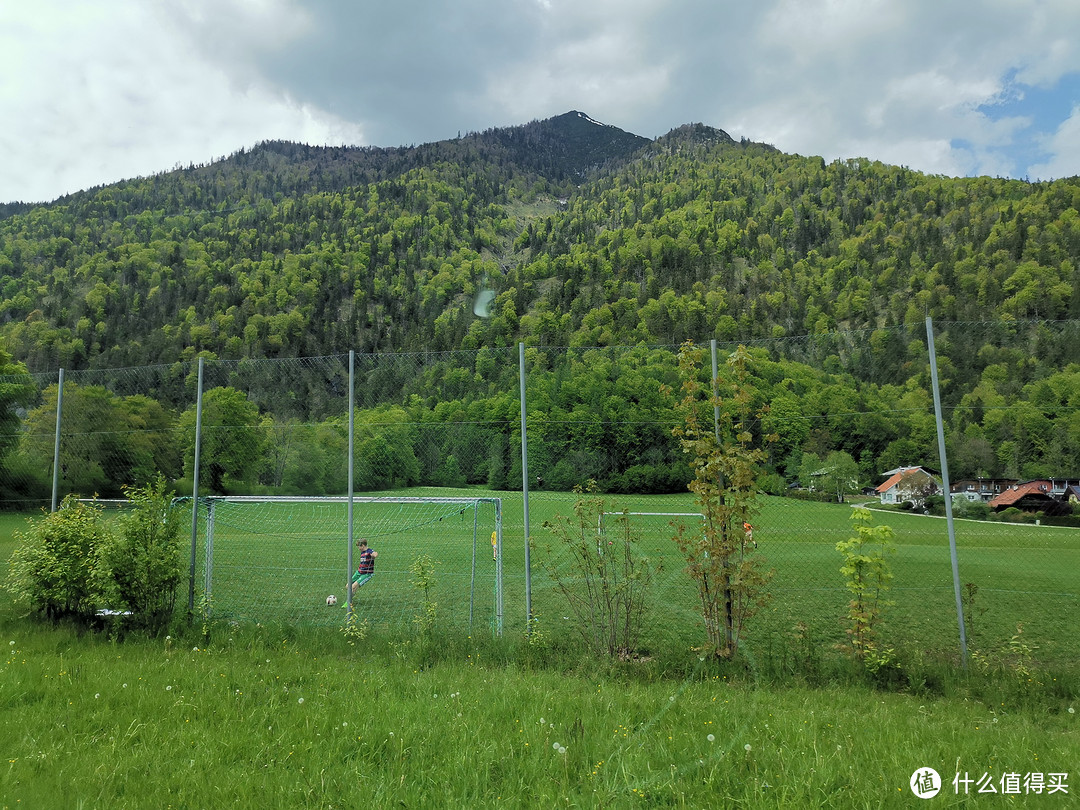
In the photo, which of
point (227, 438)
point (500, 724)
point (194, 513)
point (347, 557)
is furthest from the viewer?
point (227, 438)

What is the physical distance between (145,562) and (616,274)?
88136 mm

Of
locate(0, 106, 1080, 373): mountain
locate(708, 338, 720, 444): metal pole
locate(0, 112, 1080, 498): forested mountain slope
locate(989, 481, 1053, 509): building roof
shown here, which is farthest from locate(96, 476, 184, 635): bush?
locate(0, 106, 1080, 373): mountain

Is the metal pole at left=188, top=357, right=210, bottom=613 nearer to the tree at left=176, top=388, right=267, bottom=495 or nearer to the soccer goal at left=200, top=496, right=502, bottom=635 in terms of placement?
the soccer goal at left=200, top=496, right=502, bottom=635

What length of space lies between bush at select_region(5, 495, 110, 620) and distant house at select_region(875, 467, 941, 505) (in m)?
7.76

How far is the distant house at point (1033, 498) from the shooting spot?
5.65 metres

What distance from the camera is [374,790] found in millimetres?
2854

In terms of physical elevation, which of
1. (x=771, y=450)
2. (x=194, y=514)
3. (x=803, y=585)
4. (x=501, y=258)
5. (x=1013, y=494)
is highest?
(x=501, y=258)

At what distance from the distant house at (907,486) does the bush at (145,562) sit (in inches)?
283

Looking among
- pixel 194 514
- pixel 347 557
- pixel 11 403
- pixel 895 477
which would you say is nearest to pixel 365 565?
pixel 347 557

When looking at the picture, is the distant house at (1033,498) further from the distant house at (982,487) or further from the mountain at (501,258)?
the mountain at (501,258)

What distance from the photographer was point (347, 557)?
702 centimetres

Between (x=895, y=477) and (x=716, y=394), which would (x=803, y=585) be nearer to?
(x=895, y=477)

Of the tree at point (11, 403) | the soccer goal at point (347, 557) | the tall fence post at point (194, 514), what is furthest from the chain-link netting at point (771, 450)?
the tree at point (11, 403)

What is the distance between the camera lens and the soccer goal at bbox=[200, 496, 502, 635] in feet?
23.7
